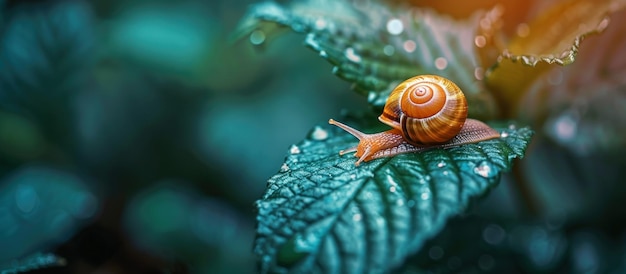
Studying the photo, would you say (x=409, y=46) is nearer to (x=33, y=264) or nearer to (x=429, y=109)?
(x=429, y=109)

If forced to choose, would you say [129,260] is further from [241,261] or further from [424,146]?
[424,146]

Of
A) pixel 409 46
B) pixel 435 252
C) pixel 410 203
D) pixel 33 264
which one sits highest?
pixel 409 46

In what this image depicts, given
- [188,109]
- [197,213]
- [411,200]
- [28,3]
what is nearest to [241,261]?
[197,213]

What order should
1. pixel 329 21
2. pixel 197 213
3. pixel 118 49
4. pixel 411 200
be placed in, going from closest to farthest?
1. pixel 411 200
2. pixel 329 21
3. pixel 197 213
4. pixel 118 49

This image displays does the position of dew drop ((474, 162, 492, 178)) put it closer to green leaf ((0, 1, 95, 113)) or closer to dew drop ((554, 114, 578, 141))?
dew drop ((554, 114, 578, 141))

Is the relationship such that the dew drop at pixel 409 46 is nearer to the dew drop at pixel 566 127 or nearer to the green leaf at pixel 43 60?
the dew drop at pixel 566 127

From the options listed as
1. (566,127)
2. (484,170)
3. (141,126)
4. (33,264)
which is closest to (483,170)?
(484,170)

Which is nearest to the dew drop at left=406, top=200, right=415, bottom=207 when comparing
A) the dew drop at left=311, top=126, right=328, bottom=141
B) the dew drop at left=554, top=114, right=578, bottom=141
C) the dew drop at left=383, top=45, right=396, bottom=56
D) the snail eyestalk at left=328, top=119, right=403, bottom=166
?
the snail eyestalk at left=328, top=119, right=403, bottom=166
